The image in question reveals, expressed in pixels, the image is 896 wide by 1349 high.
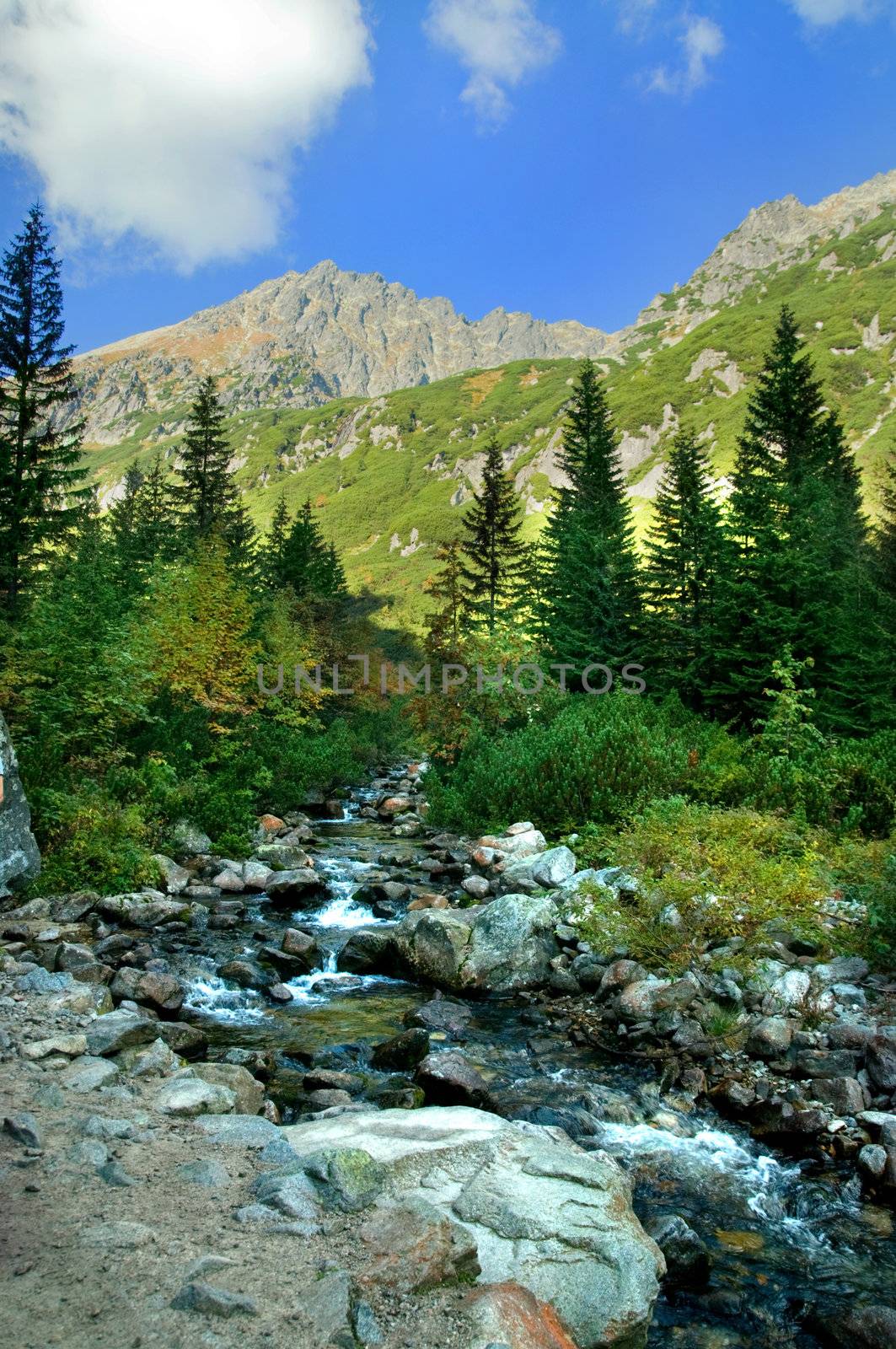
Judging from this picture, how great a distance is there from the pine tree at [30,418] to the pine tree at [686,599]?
20.4 metres

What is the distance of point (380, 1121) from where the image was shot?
4.78m

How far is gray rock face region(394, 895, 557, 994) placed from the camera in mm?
9039

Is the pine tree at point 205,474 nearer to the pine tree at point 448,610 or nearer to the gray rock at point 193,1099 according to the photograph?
the pine tree at point 448,610

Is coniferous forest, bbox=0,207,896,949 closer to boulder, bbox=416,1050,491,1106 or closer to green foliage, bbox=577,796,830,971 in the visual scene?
green foliage, bbox=577,796,830,971

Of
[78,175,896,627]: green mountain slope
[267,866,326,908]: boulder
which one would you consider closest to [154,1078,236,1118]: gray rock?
[267,866,326,908]: boulder

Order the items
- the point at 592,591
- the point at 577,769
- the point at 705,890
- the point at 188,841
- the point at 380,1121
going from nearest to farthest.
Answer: the point at 380,1121, the point at 705,890, the point at 577,769, the point at 188,841, the point at 592,591

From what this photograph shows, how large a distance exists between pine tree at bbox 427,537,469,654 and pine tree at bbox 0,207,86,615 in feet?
43.9

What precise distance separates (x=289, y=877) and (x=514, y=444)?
183264mm

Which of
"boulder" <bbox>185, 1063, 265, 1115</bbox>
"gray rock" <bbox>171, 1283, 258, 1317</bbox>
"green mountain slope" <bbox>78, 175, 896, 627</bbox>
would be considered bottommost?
"boulder" <bbox>185, 1063, 265, 1115</bbox>

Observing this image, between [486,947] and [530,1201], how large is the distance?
553cm

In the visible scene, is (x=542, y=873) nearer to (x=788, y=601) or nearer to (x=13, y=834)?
(x=13, y=834)

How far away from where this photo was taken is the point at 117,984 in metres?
7.94

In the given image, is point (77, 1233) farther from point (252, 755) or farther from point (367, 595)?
point (367, 595)

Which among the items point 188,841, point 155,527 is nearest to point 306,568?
point 155,527
